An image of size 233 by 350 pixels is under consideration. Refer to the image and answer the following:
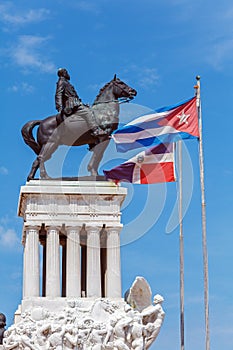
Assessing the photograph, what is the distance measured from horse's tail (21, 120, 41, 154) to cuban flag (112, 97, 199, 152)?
5534 millimetres

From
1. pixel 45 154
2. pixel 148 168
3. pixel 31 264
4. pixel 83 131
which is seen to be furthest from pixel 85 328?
pixel 83 131

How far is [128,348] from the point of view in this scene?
176ft

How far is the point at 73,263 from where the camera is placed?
56.8 m

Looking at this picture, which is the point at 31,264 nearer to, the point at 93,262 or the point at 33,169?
the point at 93,262

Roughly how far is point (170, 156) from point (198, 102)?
10.3 feet

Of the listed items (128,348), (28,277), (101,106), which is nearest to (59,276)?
(28,277)

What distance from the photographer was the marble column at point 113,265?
56812 millimetres

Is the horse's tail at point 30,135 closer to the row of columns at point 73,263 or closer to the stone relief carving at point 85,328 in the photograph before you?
the row of columns at point 73,263

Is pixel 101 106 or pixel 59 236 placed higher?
pixel 101 106

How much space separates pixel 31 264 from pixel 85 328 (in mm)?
4616

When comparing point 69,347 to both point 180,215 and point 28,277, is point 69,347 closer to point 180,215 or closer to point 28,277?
point 28,277

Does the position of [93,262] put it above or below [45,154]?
below

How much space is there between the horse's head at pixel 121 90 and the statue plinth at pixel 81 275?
519 cm

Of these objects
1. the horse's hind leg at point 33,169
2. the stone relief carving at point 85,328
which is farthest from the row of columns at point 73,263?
the horse's hind leg at point 33,169
